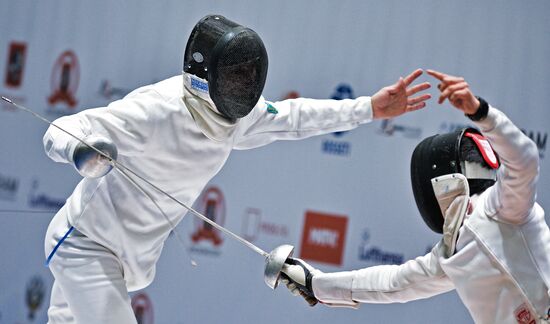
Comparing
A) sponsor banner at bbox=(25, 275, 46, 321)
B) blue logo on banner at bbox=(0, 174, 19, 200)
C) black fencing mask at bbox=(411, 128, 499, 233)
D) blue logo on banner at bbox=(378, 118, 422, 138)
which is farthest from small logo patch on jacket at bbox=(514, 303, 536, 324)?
blue logo on banner at bbox=(0, 174, 19, 200)

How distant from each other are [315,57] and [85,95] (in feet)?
4.62

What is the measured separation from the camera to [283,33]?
13.0ft

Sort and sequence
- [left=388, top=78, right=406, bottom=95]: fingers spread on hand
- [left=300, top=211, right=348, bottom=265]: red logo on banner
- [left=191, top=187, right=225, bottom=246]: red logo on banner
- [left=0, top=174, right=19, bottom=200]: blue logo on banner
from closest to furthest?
[left=388, top=78, right=406, bottom=95]: fingers spread on hand < [left=300, top=211, right=348, bottom=265]: red logo on banner < [left=191, top=187, right=225, bottom=246]: red logo on banner < [left=0, top=174, right=19, bottom=200]: blue logo on banner

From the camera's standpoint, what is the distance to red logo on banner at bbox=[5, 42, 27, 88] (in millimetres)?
4867

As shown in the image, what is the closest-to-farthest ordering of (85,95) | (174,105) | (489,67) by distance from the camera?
(174,105) < (489,67) < (85,95)

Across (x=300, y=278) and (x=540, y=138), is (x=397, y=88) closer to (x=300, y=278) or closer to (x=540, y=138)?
(x=300, y=278)

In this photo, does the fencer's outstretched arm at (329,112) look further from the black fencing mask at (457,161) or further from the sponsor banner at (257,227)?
the sponsor banner at (257,227)

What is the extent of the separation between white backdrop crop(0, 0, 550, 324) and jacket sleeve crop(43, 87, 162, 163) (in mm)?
1553

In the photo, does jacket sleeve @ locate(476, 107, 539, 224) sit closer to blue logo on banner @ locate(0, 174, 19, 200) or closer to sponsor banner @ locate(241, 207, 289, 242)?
sponsor banner @ locate(241, 207, 289, 242)

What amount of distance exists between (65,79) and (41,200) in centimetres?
71

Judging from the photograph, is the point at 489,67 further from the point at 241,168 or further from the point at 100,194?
the point at 100,194

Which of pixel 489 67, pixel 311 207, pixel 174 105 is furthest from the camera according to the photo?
pixel 311 207

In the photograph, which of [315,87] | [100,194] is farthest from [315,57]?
[100,194]

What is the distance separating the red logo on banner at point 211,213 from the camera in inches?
161
